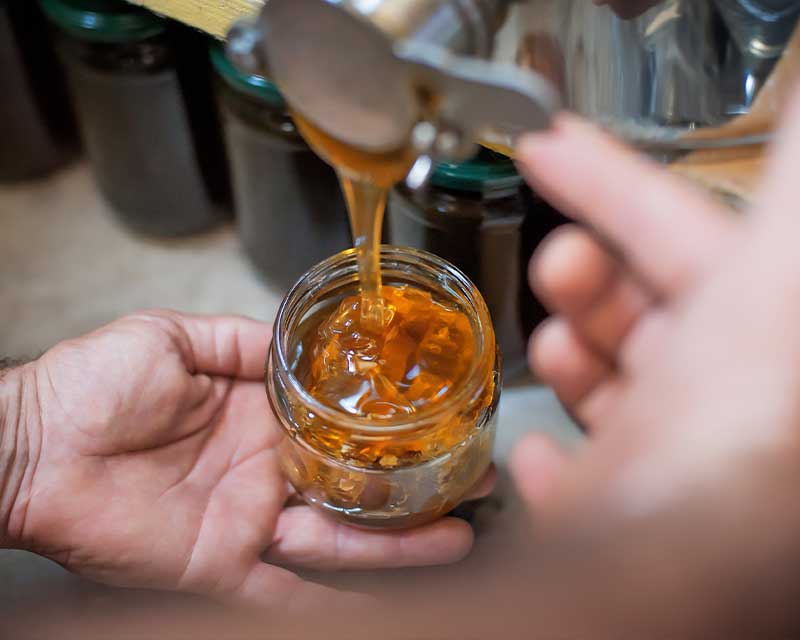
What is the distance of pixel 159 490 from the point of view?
57 centimetres

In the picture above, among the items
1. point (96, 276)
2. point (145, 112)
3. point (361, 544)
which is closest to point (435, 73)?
point (361, 544)

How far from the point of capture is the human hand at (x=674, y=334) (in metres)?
0.26

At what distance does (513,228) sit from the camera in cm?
62

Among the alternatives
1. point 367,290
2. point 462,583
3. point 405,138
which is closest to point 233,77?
point 367,290

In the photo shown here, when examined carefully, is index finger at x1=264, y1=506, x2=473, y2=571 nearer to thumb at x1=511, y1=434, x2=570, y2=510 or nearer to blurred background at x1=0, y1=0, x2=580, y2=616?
blurred background at x1=0, y1=0, x2=580, y2=616

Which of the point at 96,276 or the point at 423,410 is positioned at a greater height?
the point at 423,410

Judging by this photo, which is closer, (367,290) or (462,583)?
(462,583)

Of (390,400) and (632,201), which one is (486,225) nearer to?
(390,400)

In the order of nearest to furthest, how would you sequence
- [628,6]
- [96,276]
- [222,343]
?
1. [628,6]
2. [222,343]
3. [96,276]

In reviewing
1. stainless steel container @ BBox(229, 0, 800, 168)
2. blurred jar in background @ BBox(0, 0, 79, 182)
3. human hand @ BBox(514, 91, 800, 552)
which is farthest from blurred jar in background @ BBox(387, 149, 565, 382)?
blurred jar in background @ BBox(0, 0, 79, 182)

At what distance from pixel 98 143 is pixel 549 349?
1.71 feet

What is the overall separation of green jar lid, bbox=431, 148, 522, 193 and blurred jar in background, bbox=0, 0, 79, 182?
45cm

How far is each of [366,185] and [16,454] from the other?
290mm

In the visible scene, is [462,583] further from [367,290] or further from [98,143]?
[98,143]
